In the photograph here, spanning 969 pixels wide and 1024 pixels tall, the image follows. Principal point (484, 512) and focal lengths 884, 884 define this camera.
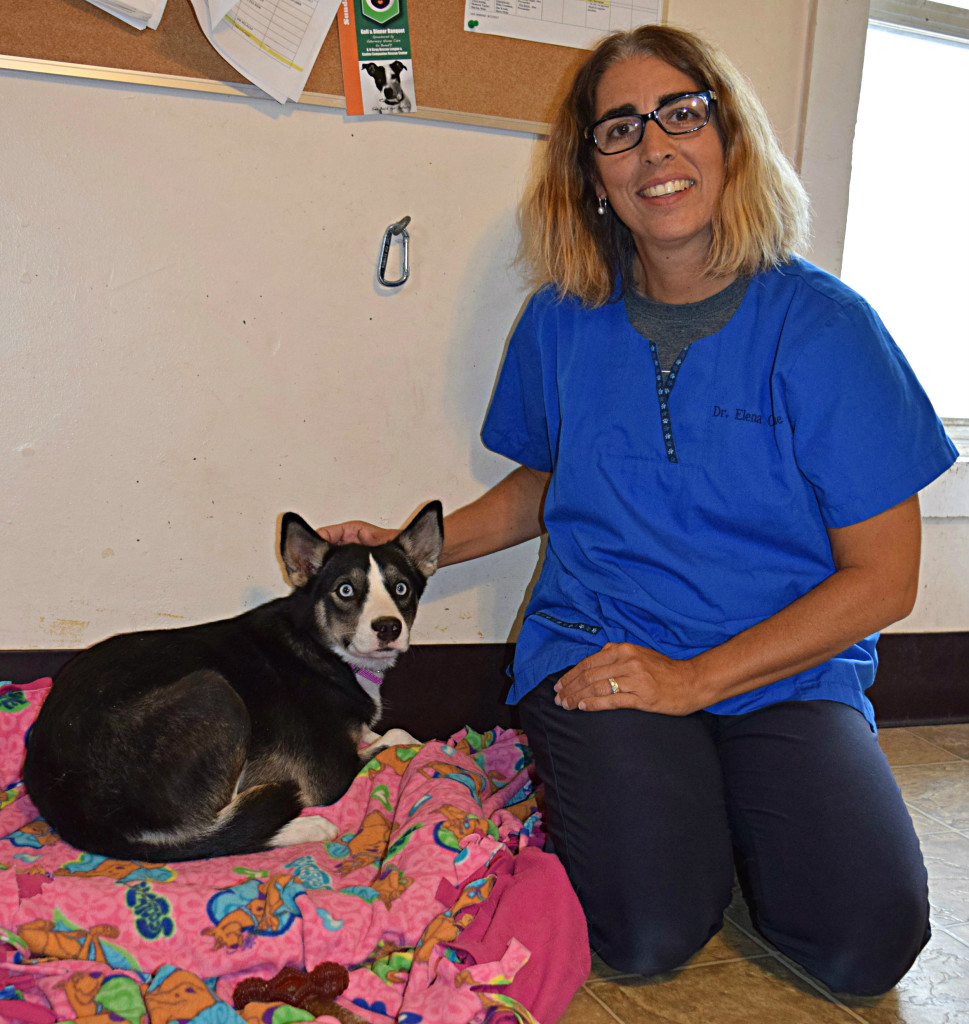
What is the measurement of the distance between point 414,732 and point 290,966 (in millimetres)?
1013

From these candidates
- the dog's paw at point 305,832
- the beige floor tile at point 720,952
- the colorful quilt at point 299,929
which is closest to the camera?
the colorful quilt at point 299,929

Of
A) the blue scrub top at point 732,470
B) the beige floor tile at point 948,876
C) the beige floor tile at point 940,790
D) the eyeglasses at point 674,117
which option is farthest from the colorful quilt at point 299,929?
the eyeglasses at point 674,117

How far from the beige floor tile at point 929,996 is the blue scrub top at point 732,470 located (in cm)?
45

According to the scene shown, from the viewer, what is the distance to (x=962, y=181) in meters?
2.91

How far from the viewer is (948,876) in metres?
1.78

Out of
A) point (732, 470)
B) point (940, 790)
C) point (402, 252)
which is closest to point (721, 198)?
point (732, 470)

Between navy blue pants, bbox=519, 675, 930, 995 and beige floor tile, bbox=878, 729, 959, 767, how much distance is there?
3.26 ft

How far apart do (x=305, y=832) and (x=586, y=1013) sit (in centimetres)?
63

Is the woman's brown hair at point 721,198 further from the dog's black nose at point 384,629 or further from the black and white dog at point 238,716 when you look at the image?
the dog's black nose at point 384,629

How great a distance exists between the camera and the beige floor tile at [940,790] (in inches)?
81.1

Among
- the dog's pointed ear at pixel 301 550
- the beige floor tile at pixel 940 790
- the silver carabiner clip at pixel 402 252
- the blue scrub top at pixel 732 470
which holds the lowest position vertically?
the beige floor tile at pixel 940 790

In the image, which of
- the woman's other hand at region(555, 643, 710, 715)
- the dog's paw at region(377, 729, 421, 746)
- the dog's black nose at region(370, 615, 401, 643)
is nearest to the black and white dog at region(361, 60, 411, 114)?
the dog's black nose at region(370, 615, 401, 643)

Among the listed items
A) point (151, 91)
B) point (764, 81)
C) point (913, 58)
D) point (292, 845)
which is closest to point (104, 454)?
point (151, 91)

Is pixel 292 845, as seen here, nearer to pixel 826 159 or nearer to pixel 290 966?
pixel 290 966
